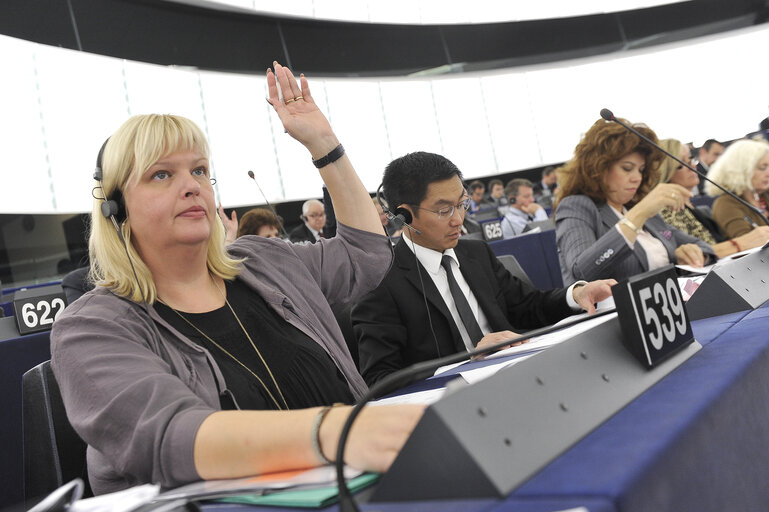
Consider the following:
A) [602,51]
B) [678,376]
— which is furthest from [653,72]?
[678,376]

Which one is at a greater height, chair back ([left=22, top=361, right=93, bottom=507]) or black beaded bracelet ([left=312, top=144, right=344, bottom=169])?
black beaded bracelet ([left=312, top=144, right=344, bottom=169])

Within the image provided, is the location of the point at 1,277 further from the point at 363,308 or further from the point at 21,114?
the point at 363,308

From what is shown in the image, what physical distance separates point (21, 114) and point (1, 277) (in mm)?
1723

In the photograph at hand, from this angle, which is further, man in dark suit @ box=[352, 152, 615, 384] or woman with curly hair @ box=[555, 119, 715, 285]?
woman with curly hair @ box=[555, 119, 715, 285]

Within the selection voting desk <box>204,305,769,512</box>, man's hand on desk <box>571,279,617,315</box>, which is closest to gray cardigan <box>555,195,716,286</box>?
man's hand on desk <box>571,279,617,315</box>

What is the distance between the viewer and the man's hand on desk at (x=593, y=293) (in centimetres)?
164

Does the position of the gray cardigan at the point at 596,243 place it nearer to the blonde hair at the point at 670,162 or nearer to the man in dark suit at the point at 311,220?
the blonde hair at the point at 670,162

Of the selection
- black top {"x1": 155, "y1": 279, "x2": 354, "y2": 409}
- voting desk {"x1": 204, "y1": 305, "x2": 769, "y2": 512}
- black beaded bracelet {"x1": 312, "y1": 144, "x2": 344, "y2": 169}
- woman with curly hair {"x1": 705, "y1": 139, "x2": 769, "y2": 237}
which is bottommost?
voting desk {"x1": 204, "y1": 305, "x2": 769, "y2": 512}

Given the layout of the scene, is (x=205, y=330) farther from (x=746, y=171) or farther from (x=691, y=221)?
(x=746, y=171)

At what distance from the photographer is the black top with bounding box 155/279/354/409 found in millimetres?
1101

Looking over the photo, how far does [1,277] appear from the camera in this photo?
21.7 feet

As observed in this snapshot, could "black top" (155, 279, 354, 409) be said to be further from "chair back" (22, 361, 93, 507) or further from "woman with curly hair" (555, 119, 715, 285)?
"woman with curly hair" (555, 119, 715, 285)

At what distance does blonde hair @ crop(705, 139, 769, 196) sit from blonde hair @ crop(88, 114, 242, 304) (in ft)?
10.4

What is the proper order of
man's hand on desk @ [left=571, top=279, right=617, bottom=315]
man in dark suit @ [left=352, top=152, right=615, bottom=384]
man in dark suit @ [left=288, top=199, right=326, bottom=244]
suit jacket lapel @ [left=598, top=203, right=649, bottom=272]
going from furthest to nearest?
man in dark suit @ [left=288, top=199, right=326, bottom=244], suit jacket lapel @ [left=598, top=203, right=649, bottom=272], man in dark suit @ [left=352, top=152, right=615, bottom=384], man's hand on desk @ [left=571, top=279, right=617, bottom=315]
